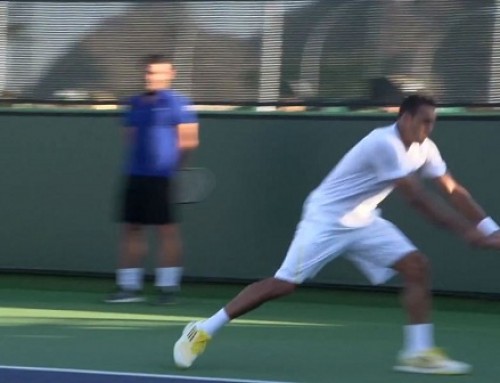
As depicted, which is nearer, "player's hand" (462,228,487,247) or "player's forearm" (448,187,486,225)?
"player's hand" (462,228,487,247)

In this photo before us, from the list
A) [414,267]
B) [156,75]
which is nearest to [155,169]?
[156,75]

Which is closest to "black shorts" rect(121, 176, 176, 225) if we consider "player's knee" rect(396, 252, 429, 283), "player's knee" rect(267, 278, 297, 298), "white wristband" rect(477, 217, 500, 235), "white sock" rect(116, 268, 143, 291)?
"white sock" rect(116, 268, 143, 291)

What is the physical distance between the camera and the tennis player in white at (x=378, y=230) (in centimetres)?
646

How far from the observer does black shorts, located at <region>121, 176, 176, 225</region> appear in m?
9.09

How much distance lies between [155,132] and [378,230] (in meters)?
2.78

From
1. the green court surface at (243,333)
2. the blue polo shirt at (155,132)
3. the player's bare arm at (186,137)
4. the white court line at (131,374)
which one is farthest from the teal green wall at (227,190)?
the white court line at (131,374)

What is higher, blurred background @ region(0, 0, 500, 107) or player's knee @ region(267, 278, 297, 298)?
blurred background @ region(0, 0, 500, 107)

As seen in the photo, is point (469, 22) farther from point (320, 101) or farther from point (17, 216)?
point (17, 216)

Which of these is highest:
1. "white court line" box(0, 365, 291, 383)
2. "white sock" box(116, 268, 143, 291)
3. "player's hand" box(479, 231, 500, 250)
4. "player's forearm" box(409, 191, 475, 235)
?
"player's forearm" box(409, 191, 475, 235)

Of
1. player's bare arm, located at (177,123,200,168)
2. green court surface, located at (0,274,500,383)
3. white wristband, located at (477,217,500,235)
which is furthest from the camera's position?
player's bare arm, located at (177,123,200,168)

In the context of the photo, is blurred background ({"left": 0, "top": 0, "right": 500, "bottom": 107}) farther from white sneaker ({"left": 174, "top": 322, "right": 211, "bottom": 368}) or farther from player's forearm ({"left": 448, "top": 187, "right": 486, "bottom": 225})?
white sneaker ({"left": 174, "top": 322, "right": 211, "bottom": 368})

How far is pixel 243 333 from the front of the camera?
7938mm

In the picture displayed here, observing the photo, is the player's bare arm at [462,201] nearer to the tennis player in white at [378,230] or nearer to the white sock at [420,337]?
the tennis player in white at [378,230]

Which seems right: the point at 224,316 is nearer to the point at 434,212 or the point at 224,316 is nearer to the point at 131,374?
the point at 131,374
